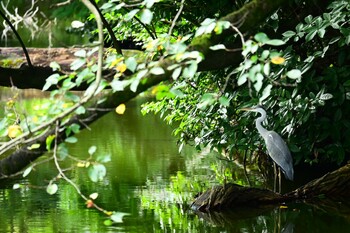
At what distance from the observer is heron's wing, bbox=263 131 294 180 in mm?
7840

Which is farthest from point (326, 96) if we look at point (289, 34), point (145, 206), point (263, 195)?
point (145, 206)

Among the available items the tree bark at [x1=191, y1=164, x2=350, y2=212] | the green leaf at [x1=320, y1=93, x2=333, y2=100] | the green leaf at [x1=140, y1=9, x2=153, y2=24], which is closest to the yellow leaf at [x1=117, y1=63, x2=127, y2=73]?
the green leaf at [x1=140, y1=9, x2=153, y2=24]

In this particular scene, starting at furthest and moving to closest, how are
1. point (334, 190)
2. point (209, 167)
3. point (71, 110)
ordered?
1. point (209, 167)
2. point (334, 190)
3. point (71, 110)

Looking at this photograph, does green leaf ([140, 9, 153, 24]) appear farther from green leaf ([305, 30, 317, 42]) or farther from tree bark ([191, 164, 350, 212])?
tree bark ([191, 164, 350, 212])

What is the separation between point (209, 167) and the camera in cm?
1010

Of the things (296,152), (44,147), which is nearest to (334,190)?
(296,152)

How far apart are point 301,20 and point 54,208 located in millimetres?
2792

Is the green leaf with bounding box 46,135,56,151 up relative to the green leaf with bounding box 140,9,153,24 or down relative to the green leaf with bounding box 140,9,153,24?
down

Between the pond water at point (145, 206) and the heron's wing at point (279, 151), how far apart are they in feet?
1.73

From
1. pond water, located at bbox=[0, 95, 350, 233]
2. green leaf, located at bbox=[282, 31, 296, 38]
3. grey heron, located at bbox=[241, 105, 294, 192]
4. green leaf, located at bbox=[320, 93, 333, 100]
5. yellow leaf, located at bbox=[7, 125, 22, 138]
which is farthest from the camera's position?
grey heron, located at bbox=[241, 105, 294, 192]

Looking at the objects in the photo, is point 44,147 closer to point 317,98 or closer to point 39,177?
point 317,98

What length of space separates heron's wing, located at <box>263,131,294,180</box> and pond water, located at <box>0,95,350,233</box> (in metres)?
0.53

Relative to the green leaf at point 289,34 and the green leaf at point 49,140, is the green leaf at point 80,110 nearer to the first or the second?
the green leaf at point 49,140

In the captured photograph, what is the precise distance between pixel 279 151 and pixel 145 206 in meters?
1.42
